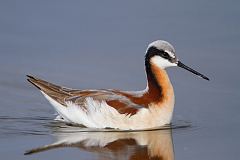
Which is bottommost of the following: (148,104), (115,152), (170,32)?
(115,152)

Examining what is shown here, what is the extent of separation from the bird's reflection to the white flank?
0.62 feet

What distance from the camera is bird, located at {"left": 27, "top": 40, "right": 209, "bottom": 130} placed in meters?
12.1

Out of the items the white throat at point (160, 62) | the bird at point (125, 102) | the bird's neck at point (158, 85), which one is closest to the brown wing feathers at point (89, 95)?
the bird at point (125, 102)

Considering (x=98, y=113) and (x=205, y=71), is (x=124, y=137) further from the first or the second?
(x=205, y=71)

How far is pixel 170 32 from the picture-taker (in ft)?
49.8

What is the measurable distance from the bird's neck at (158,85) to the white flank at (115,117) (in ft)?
0.46

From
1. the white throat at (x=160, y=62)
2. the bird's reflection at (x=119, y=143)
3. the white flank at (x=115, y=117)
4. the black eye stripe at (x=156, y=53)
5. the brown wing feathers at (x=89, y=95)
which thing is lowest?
the bird's reflection at (x=119, y=143)

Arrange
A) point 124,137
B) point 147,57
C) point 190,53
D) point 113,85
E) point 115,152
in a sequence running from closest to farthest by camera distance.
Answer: point 115,152, point 124,137, point 147,57, point 113,85, point 190,53

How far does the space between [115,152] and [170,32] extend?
4.97 m

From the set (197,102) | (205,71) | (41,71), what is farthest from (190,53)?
(41,71)

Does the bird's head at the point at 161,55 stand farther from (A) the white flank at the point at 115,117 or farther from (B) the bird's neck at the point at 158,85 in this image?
(A) the white flank at the point at 115,117

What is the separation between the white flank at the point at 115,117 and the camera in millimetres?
12109

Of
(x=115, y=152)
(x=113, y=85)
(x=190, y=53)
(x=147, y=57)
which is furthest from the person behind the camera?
(x=190, y=53)

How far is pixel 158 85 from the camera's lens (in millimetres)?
12484
